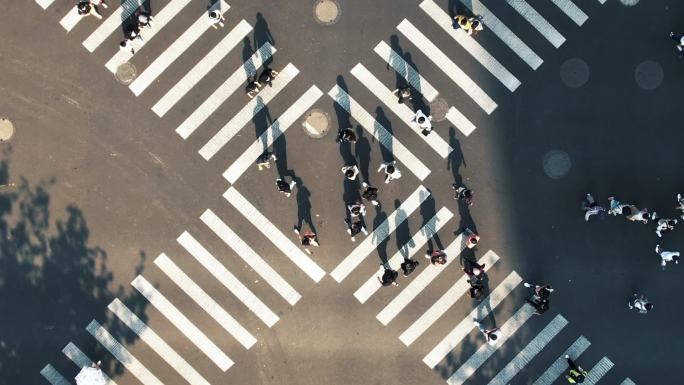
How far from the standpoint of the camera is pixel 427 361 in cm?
1564

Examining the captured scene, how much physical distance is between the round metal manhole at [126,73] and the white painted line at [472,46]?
10187 mm

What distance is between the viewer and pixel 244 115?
15406mm

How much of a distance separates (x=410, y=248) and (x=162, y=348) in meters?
9.41

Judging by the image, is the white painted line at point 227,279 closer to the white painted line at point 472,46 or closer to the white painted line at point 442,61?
the white painted line at point 442,61

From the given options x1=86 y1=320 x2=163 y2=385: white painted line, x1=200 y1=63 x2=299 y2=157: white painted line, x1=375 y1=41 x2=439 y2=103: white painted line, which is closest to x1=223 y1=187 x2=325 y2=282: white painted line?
x1=200 y1=63 x2=299 y2=157: white painted line

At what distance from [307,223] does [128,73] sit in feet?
26.4

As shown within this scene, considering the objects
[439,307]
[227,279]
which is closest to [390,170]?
[439,307]

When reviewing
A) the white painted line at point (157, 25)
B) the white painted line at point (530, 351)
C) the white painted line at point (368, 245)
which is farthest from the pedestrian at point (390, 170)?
the white painted line at point (157, 25)

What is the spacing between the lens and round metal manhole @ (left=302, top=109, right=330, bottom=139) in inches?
607

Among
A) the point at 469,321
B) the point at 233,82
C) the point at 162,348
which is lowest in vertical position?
the point at 162,348

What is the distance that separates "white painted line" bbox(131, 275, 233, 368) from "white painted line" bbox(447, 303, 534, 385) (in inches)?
318

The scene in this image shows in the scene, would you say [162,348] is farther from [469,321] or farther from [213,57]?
[469,321]

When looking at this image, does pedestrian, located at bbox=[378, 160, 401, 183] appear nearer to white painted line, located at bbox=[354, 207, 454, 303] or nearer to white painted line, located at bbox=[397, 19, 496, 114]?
white painted line, located at bbox=[354, 207, 454, 303]

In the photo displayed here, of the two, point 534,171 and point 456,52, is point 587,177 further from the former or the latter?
point 456,52
